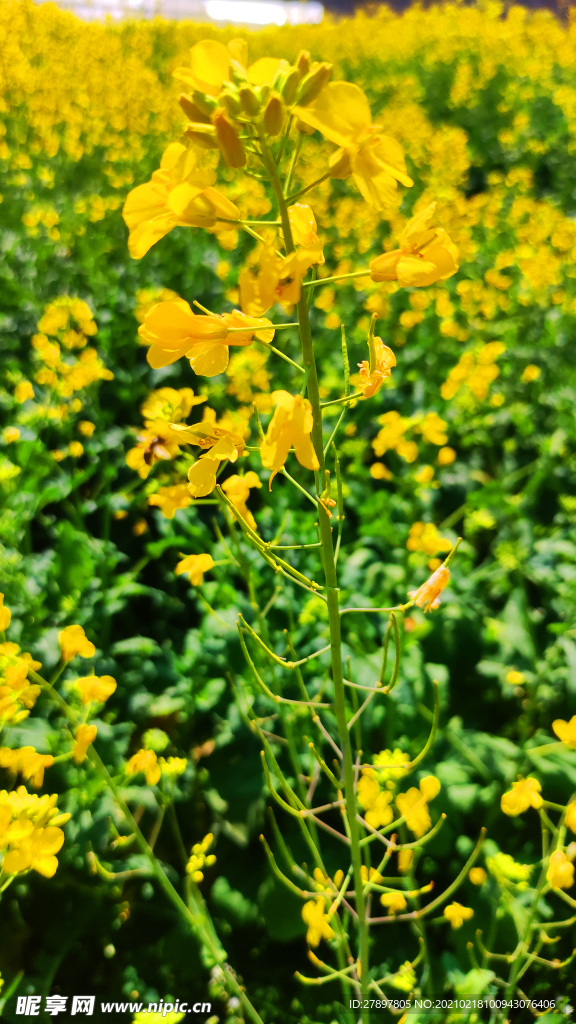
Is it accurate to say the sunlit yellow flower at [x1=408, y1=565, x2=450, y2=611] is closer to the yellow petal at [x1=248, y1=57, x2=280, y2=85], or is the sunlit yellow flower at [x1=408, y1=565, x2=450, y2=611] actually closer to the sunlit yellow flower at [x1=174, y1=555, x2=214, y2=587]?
the sunlit yellow flower at [x1=174, y1=555, x2=214, y2=587]

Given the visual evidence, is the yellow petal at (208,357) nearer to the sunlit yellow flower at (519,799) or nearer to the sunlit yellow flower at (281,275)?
the sunlit yellow flower at (281,275)

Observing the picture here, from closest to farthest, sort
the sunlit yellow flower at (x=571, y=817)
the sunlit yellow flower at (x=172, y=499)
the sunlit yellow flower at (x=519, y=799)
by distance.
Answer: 1. the sunlit yellow flower at (x=571, y=817)
2. the sunlit yellow flower at (x=172, y=499)
3. the sunlit yellow flower at (x=519, y=799)

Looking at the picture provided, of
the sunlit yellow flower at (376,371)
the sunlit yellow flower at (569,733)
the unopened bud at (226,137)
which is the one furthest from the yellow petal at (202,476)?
the sunlit yellow flower at (569,733)

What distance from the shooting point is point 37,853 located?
3.08 feet

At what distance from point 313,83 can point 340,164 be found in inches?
3.1

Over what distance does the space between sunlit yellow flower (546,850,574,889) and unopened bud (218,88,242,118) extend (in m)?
1.24

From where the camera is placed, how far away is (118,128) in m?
5.72

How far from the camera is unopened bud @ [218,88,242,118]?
610mm

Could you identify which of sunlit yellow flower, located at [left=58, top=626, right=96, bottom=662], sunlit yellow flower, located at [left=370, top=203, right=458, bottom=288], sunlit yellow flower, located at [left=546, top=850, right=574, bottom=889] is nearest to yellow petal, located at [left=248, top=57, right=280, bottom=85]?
sunlit yellow flower, located at [left=370, top=203, right=458, bottom=288]

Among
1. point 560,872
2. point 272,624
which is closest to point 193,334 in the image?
point 560,872

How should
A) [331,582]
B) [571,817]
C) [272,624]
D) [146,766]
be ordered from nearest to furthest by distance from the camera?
[331,582], [571,817], [146,766], [272,624]

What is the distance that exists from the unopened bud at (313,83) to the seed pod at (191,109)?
10 centimetres

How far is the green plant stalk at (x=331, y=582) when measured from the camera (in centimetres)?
67

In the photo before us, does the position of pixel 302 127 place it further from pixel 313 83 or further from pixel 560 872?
pixel 560 872
